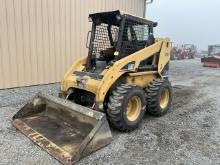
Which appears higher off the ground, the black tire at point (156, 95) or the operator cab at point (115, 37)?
the operator cab at point (115, 37)

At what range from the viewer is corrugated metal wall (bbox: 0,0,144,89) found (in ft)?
23.5

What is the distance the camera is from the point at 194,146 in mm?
3922

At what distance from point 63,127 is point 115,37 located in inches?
82.2

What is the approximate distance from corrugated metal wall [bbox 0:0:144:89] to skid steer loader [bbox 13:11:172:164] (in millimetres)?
3143

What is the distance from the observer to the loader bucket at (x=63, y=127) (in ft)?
11.2

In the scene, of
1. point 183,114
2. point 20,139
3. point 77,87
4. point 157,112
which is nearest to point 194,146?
point 157,112

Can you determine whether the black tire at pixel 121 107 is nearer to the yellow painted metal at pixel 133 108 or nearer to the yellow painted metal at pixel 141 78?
the yellow painted metal at pixel 133 108

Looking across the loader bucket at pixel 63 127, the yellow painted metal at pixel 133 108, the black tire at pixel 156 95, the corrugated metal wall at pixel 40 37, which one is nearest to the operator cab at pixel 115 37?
the black tire at pixel 156 95

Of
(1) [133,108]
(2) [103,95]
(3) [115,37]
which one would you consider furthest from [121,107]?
(3) [115,37]

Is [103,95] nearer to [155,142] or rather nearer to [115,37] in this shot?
[155,142]

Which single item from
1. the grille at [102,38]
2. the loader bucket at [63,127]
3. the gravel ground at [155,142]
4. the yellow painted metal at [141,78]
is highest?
the grille at [102,38]

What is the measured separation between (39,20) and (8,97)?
2758 millimetres

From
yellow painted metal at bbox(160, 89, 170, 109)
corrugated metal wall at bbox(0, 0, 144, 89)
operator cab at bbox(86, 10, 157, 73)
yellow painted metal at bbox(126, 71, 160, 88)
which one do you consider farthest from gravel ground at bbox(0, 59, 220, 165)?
corrugated metal wall at bbox(0, 0, 144, 89)

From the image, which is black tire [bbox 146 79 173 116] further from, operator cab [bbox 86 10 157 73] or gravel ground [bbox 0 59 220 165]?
operator cab [bbox 86 10 157 73]
